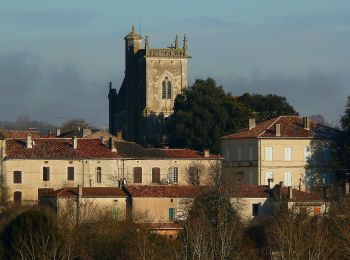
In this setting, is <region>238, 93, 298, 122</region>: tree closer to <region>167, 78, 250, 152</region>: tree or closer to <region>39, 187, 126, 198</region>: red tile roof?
<region>167, 78, 250, 152</region>: tree

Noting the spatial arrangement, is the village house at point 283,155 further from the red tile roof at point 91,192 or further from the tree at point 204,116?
the red tile roof at point 91,192

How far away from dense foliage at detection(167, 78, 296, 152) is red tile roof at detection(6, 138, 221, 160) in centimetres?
733

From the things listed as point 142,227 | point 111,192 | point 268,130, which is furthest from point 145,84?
point 142,227

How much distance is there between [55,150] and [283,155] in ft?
37.4

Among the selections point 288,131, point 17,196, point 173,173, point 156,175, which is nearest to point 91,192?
point 17,196

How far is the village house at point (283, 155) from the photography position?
87750mm

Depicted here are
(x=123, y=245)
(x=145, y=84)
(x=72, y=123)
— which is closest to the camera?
(x=123, y=245)

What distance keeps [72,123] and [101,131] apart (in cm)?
4914

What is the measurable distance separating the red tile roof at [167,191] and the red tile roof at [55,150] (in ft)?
25.6

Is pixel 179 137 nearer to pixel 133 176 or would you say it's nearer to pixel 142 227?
pixel 133 176

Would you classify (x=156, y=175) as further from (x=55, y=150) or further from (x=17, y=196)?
(x=17, y=196)

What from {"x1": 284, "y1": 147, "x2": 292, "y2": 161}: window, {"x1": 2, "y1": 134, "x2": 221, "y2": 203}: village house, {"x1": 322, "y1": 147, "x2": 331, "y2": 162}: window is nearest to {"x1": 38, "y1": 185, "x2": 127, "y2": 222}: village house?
{"x1": 2, "y1": 134, "x2": 221, "y2": 203}: village house

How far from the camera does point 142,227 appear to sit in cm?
6869

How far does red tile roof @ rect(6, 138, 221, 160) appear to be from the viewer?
8500cm
